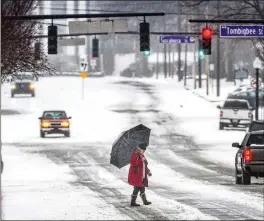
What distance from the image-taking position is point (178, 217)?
49.4ft

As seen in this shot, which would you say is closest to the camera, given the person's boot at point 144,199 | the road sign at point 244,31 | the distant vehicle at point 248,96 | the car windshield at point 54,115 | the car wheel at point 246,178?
the person's boot at point 144,199

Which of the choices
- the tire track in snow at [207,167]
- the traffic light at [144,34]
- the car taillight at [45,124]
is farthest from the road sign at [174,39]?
the traffic light at [144,34]

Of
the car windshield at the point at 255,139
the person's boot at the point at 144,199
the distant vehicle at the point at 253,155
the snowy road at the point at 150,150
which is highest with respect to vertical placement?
the car windshield at the point at 255,139

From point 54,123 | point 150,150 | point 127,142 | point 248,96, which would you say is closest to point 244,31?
point 150,150

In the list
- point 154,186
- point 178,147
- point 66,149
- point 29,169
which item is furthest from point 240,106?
point 154,186

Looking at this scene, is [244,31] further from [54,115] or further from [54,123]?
[54,115]

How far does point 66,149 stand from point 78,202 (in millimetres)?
19197

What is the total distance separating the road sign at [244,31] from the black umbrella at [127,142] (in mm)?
12419

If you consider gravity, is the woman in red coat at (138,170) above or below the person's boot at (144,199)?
above

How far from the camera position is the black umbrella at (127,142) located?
627 inches

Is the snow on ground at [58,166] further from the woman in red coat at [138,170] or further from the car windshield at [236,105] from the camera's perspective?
the car windshield at [236,105]

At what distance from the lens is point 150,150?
37531mm

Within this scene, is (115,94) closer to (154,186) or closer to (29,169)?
(29,169)

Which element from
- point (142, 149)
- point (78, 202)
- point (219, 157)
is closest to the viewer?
point (142, 149)
